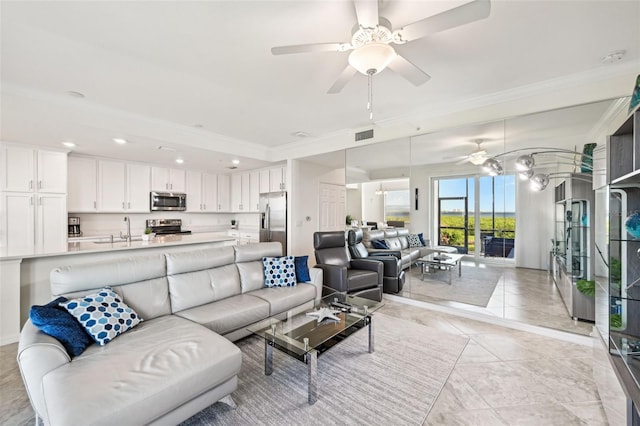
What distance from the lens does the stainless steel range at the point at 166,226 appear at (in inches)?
227

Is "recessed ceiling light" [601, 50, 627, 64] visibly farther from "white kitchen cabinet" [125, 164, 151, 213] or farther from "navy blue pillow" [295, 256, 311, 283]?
"white kitchen cabinet" [125, 164, 151, 213]

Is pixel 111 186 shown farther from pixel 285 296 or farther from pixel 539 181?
pixel 539 181

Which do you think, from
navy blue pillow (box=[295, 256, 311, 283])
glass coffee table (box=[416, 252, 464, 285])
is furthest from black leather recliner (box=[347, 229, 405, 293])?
navy blue pillow (box=[295, 256, 311, 283])

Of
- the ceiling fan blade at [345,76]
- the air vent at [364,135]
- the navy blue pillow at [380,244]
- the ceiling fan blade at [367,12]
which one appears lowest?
the navy blue pillow at [380,244]

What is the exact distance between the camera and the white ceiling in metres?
1.78

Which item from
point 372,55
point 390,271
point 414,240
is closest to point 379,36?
point 372,55

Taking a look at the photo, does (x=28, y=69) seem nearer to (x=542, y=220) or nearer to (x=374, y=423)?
(x=374, y=423)

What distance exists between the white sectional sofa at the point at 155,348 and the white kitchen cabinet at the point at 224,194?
4180 mm

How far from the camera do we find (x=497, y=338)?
2.73 m

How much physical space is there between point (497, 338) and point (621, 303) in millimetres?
1353

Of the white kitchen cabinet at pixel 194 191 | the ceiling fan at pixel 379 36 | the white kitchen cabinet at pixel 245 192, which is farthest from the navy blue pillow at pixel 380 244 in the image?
the white kitchen cabinet at pixel 194 191

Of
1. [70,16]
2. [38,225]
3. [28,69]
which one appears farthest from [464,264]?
[38,225]

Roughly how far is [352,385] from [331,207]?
443cm

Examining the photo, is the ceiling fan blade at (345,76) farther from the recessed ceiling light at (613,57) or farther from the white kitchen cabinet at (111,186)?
the white kitchen cabinet at (111,186)
